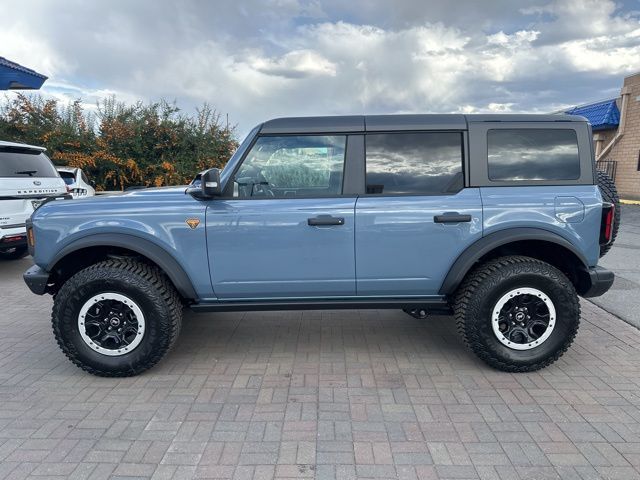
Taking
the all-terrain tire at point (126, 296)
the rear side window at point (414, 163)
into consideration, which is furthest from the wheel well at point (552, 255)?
the all-terrain tire at point (126, 296)

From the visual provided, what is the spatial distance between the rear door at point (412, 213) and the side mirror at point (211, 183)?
1.07 m

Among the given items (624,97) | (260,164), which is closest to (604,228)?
(260,164)

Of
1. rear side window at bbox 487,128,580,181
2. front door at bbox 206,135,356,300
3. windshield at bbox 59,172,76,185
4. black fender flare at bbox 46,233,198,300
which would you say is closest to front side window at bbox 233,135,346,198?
front door at bbox 206,135,356,300

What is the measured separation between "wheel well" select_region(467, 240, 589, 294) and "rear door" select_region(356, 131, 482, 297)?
369 mm

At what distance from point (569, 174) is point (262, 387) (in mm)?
2858

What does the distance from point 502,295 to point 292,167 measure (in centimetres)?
191

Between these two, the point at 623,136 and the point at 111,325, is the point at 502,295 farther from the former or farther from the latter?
the point at 623,136

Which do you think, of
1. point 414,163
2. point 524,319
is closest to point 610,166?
point 524,319

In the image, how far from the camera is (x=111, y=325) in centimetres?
353

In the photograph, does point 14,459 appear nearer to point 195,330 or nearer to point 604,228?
point 195,330

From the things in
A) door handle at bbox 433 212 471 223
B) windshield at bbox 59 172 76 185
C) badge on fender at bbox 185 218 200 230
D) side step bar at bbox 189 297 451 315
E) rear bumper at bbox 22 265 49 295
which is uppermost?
windshield at bbox 59 172 76 185

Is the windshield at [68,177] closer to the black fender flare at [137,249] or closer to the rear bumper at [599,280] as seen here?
the black fender flare at [137,249]

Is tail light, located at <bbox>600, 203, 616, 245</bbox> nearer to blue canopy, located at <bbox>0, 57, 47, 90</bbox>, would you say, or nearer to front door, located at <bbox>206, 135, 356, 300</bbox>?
front door, located at <bbox>206, 135, 356, 300</bbox>

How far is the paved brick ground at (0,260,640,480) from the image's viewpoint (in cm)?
249
